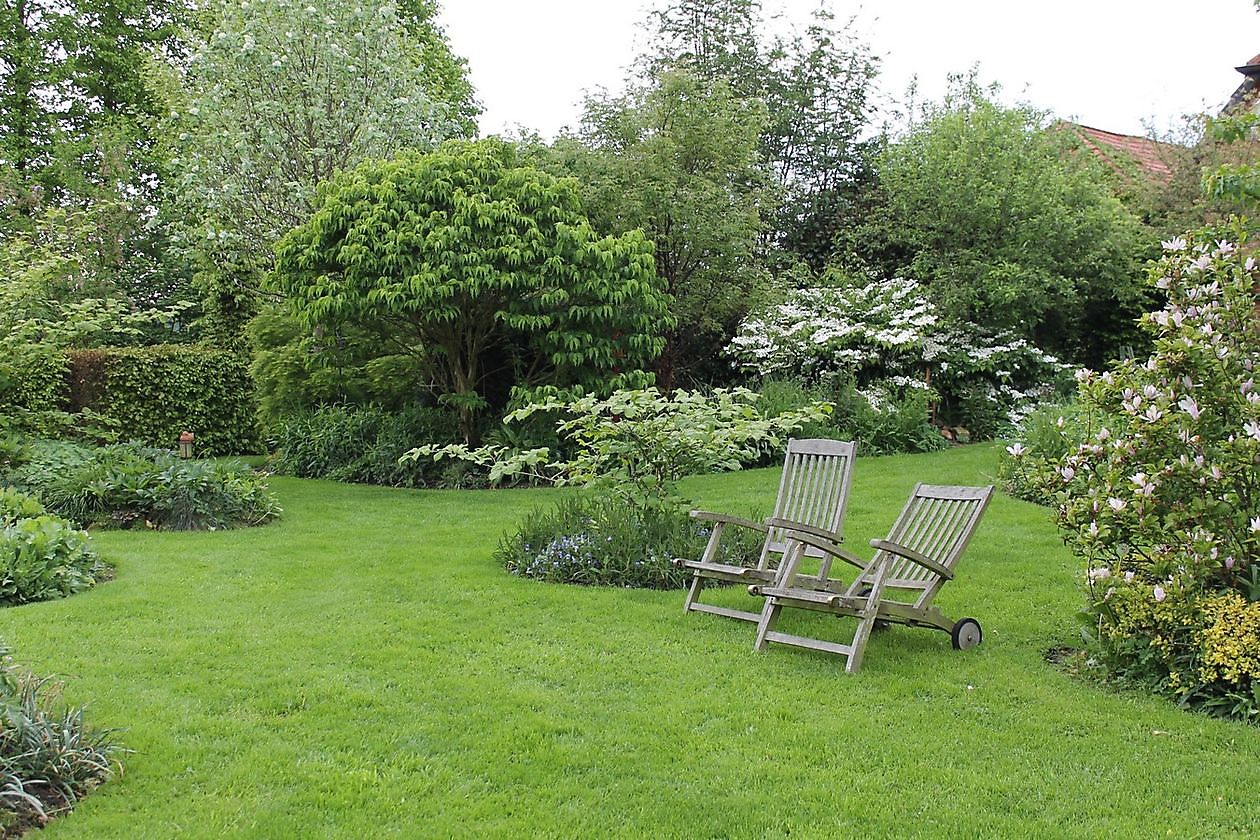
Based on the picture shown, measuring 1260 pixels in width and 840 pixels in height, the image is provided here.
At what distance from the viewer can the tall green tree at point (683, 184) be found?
46.7 feet

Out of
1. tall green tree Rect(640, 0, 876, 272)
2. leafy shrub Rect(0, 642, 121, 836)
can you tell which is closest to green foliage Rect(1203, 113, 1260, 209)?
leafy shrub Rect(0, 642, 121, 836)

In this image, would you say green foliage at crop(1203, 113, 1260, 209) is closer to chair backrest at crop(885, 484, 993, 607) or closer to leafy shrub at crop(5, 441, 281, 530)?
chair backrest at crop(885, 484, 993, 607)

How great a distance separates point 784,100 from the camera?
1953 centimetres

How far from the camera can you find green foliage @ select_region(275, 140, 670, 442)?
37.7ft

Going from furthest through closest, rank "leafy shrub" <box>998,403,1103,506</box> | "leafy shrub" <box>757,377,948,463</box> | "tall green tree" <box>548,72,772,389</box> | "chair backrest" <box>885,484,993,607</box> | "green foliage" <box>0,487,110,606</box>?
"tall green tree" <box>548,72,772,389</box>
"leafy shrub" <box>757,377,948,463</box>
"leafy shrub" <box>998,403,1103,506</box>
"green foliage" <box>0,487,110,606</box>
"chair backrest" <box>885,484,993,607</box>

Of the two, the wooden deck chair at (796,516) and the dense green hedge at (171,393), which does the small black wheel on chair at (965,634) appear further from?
the dense green hedge at (171,393)

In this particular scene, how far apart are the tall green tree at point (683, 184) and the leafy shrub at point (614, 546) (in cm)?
723

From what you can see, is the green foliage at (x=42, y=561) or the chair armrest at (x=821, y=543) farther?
the green foliage at (x=42, y=561)

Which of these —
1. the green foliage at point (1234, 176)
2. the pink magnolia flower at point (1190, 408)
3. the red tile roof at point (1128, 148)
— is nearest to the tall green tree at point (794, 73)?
the red tile roof at point (1128, 148)

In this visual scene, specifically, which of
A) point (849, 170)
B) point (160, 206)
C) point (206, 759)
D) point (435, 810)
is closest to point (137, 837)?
point (206, 759)

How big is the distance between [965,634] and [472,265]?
7.59 m

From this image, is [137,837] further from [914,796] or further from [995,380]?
[995,380]

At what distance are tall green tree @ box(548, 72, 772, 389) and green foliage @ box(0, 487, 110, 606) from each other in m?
8.67

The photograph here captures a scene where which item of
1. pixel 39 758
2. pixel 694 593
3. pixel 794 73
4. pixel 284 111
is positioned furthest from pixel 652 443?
pixel 794 73
